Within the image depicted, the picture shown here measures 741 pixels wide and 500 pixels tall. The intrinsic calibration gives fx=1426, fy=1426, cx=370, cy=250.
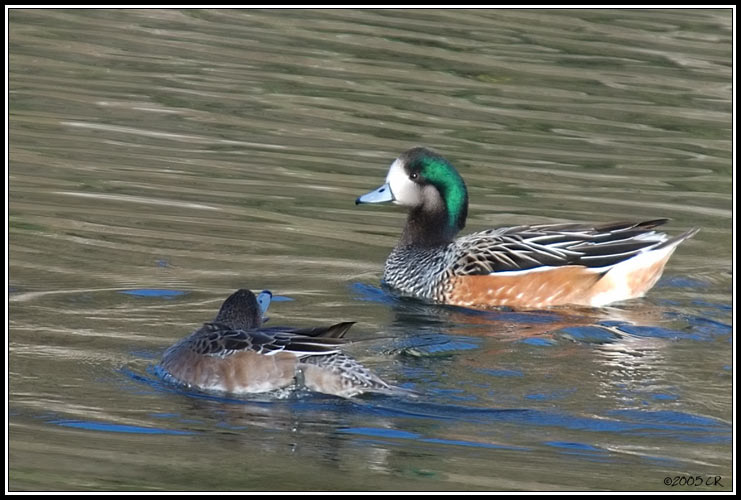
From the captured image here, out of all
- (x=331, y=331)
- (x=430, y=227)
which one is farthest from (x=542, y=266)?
(x=331, y=331)

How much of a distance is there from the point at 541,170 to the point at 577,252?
305 cm

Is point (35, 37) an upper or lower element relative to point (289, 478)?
upper

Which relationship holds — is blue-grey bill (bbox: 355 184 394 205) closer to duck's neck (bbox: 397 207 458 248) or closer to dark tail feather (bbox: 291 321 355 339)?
duck's neck (bbox: 397 207 458 248)

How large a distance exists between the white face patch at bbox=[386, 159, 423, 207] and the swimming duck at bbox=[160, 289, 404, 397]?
3173 mm

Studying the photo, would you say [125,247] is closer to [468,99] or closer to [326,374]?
[326,374]

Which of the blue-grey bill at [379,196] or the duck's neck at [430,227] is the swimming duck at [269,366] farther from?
the duck's neck at [430,227]

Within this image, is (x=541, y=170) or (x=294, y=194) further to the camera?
(x=541, y=170)

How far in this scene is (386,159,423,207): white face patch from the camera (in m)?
10.6

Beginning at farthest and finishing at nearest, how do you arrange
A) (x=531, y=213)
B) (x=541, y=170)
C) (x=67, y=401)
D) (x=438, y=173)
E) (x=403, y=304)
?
(x=541, y=170) < (x=531, y=213) < (x=438, y=173) < (x=403, y=304) < (x=67, y=401)

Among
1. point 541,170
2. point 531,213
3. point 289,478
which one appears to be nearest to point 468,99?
point 541,170

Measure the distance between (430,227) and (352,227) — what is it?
2.50 feet

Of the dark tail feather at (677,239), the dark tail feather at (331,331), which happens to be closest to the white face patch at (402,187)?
the dark tail feather at (677,239)

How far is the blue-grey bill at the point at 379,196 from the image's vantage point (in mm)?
10461

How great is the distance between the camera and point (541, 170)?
12961 millimetres
